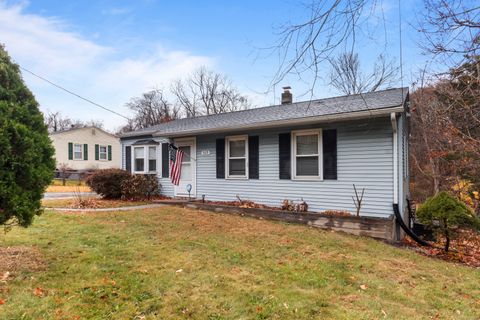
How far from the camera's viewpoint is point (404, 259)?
523 cm

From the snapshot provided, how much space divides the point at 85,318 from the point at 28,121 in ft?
8.25

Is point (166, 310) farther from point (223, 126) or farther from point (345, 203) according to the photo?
point (223, 126)

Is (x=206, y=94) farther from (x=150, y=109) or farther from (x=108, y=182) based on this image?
(x=108, y=182)

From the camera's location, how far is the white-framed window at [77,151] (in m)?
24.5

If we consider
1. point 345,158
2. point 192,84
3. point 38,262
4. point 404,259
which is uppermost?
point 192,84

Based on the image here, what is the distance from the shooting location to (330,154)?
7820mm

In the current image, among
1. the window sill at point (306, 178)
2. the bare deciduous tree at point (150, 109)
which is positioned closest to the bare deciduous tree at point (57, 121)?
the bare deciduous tree at point (150, 109)

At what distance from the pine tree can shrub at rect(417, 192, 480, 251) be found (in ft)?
22.6

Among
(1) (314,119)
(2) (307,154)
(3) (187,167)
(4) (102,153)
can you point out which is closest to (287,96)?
(2) (307,154)

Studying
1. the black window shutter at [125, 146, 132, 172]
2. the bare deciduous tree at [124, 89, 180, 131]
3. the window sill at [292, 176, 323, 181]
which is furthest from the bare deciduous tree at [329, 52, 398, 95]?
the bare deciduous tree at [124, 89, 180, 131]

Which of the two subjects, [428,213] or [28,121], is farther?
[428,213]

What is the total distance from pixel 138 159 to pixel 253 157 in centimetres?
558

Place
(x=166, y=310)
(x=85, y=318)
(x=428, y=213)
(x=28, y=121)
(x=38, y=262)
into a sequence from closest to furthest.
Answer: (x=85, y=318), (x=166, y=310), (x=28, y=121), (x=38, y=262), (x=428, y=213)

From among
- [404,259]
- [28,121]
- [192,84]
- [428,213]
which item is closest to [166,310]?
[28,121]
